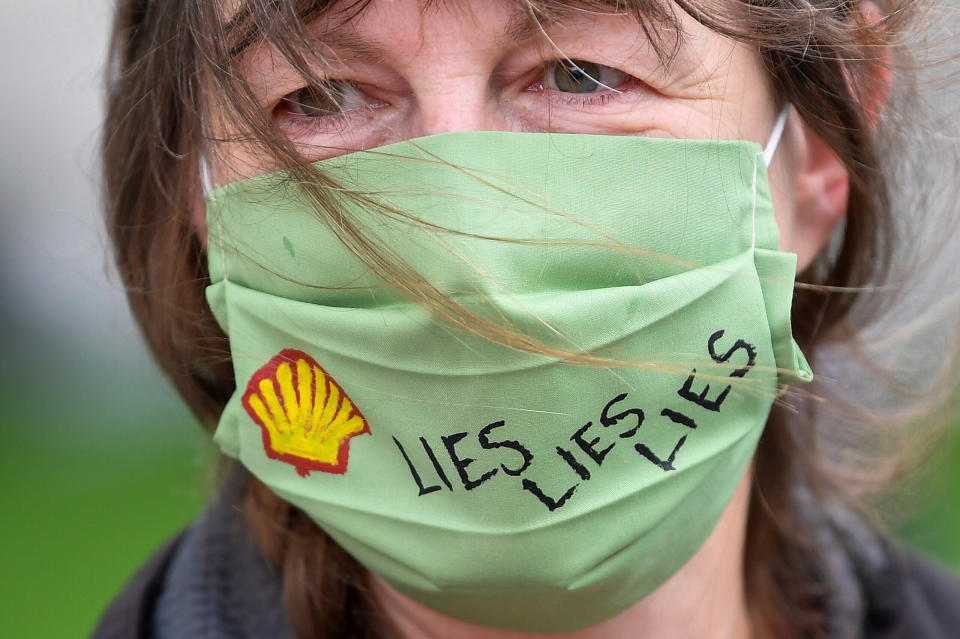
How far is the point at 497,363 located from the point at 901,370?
1319 mm

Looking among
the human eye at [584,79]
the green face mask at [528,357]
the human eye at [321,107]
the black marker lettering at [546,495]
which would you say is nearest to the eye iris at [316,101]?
the human eye at [321,107]

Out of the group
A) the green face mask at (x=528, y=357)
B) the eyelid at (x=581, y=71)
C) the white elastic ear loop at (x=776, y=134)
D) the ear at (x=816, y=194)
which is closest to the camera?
the green face mask at (x=528, y=357)

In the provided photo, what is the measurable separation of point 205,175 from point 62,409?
185 inches

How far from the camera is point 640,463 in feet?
4.83

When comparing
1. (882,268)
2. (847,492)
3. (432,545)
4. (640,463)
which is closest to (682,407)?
(640,463)

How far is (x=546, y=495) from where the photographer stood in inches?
56.3

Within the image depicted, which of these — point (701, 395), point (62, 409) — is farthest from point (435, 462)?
point (62, 409)

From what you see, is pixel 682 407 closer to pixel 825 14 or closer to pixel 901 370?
pixel 825 14

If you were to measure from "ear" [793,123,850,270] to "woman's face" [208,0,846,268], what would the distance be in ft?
Answer: 0.29

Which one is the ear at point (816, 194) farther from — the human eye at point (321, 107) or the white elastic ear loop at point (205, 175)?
the white elastic ear loop at point (205, 175)

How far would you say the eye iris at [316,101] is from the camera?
1.53 metres

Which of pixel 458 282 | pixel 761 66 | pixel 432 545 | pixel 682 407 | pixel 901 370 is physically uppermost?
pixel 761 66

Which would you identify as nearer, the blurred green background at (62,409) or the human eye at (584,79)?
the human eye at (584,79)

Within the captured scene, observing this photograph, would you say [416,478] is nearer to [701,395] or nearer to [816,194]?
[701,395]
